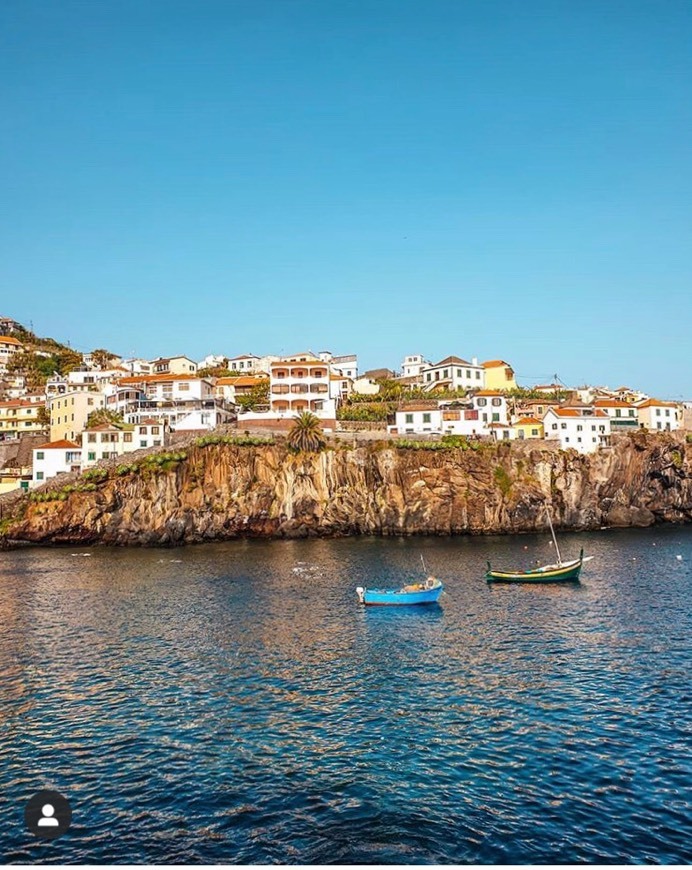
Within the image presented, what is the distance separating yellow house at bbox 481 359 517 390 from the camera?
16250 cm

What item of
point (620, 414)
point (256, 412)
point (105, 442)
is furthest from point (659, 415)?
point (105, 442)

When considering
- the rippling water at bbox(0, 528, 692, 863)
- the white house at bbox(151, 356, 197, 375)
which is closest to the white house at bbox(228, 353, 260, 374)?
the white house at bbox(151, 356, 197, 375)

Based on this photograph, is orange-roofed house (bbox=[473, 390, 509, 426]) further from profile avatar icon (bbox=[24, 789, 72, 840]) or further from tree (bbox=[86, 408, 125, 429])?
profile avatar icon (bbox=[24, 789, 72, 840])

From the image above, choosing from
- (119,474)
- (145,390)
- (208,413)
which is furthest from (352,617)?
(145,390)

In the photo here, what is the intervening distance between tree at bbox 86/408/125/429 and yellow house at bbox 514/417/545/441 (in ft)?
235

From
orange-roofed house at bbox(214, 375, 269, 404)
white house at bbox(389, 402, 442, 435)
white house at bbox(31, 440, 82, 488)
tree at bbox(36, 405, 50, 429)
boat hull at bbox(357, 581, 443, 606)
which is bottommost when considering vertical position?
boat hull at bbox(357, 581, 443, 606)

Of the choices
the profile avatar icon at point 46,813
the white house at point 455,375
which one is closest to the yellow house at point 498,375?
the white house at point 455,375

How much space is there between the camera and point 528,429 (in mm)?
121812

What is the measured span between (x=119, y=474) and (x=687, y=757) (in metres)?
89.2

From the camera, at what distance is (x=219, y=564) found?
255 feet

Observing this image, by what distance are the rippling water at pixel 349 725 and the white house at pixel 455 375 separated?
3812 inches

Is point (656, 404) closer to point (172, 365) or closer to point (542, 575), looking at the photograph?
point (542, 575)

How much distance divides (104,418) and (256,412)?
27.8 m

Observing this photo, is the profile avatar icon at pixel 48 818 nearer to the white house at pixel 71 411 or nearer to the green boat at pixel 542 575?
the green boat at pixel 542 575
